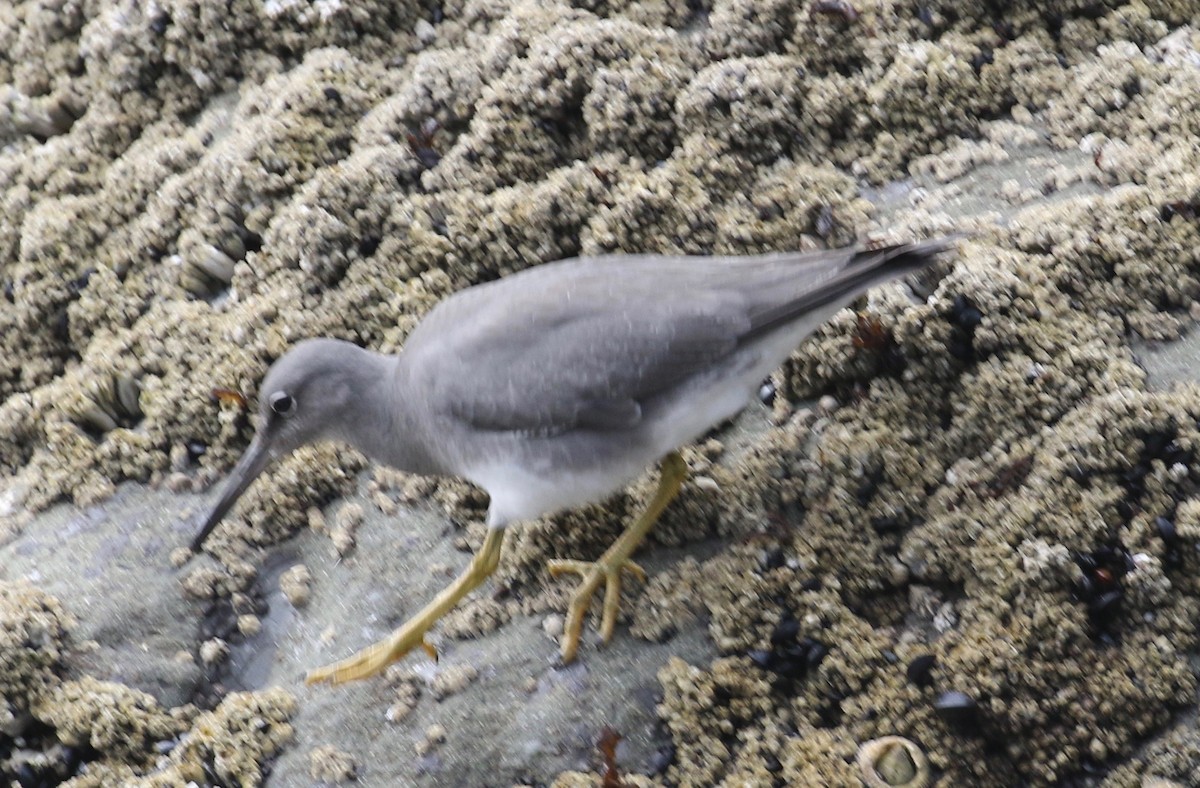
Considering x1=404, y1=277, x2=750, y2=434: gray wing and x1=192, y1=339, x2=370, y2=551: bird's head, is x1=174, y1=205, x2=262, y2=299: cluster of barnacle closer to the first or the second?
x1=192, y1=339, x2=370, y2=551: bird's head

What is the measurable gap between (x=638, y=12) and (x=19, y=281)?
296 cm

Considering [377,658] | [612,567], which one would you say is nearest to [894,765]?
[612,567]

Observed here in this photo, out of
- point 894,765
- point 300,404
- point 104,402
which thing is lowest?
point 894,765

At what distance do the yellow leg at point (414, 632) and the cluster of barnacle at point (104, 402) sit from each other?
4.99ft

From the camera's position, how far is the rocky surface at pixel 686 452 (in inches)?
144

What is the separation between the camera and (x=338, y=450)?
4.71 m

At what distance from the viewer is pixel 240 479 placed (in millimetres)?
4363

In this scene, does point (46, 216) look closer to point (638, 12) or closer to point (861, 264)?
point (638, 12)

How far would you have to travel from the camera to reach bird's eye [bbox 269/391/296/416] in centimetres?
424

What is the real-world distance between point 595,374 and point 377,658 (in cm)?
118

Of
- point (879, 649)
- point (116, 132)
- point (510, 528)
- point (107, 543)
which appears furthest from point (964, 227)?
point (116, 132)

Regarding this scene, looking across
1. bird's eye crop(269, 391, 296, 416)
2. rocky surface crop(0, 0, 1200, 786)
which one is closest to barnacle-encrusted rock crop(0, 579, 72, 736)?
rocky surface crop(0, 0, 1200, 786)

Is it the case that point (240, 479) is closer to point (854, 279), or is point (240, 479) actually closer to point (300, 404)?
point (300, 404)

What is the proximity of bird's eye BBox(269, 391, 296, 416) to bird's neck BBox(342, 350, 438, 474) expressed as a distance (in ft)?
0.66
